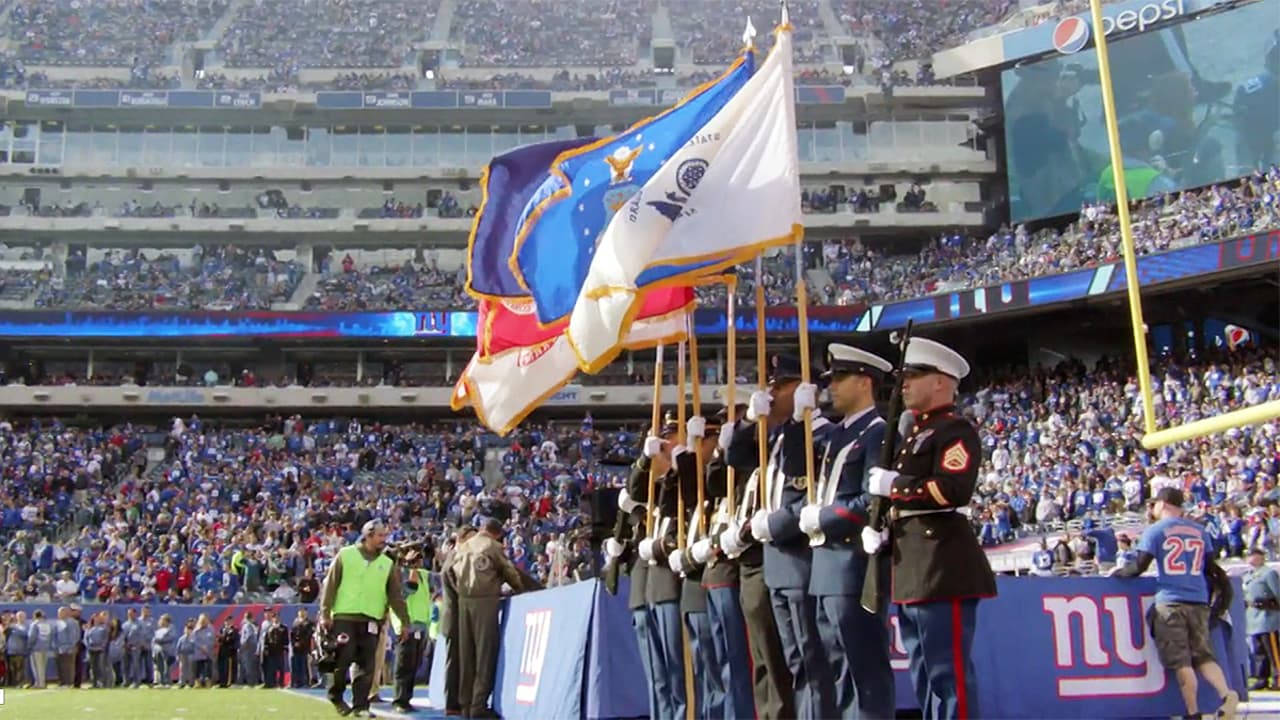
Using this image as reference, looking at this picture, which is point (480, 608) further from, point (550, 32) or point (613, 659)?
point (550, 32)

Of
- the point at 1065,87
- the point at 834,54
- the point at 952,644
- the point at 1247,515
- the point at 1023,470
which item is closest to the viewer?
the point at 952,644

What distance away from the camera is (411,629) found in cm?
1402

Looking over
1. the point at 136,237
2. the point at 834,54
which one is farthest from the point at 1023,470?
the point at 136,237

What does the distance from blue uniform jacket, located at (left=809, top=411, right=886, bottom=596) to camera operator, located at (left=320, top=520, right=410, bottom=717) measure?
5870 mm

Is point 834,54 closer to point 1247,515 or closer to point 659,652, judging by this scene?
point 1247,515

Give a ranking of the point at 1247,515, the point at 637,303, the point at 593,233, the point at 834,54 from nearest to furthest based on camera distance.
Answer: the point at 637,303
the point at 593,233
the point at 1247,515
the point at 834,54

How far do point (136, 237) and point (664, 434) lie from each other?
162 feet

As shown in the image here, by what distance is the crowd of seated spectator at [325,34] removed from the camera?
6144 cm

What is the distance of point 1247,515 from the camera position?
23.6 m

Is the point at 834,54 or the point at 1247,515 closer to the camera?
the point at 1247,515

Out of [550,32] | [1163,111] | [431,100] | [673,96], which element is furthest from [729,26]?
[1163,111]

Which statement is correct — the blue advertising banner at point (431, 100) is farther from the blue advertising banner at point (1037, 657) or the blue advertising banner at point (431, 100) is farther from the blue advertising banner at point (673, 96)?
the blue advertising banner at point (1037, 657)

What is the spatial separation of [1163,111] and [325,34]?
122ft

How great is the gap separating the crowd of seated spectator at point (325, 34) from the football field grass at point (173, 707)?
4597cm
